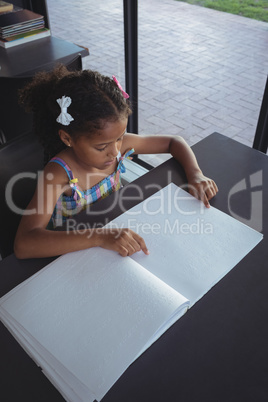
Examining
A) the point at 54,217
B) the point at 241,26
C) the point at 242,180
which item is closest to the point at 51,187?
the point at 54,217

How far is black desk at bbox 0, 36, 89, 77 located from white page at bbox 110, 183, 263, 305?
1.07m

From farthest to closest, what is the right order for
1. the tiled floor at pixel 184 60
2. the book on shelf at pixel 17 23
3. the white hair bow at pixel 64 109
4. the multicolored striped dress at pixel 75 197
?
the tiled floor at pixel 184 60 < the book on shelf at pixel 17 23 < the multicolored striped dress at pixel 75 197 < the white hair bow at pixel 64 109

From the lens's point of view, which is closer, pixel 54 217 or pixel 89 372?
pixel 89 372

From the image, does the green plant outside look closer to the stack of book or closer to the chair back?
the stack of book

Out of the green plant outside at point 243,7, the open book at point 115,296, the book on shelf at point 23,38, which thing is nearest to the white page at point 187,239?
the open book at point 115,296

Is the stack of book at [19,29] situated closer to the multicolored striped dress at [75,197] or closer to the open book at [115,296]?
the multicolored striped dress at [75,197]

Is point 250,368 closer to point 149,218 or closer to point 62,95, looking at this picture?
point 149,218

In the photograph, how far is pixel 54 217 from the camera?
117cm

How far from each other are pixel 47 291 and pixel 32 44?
1675mm

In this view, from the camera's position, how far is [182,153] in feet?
3.69

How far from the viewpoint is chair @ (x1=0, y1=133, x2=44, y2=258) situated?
104 centimetres

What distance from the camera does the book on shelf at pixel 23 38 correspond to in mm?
1987

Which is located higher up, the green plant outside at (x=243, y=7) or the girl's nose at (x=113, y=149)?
the girl's nose at (x=113, y=149)

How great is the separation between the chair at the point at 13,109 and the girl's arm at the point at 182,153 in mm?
505
